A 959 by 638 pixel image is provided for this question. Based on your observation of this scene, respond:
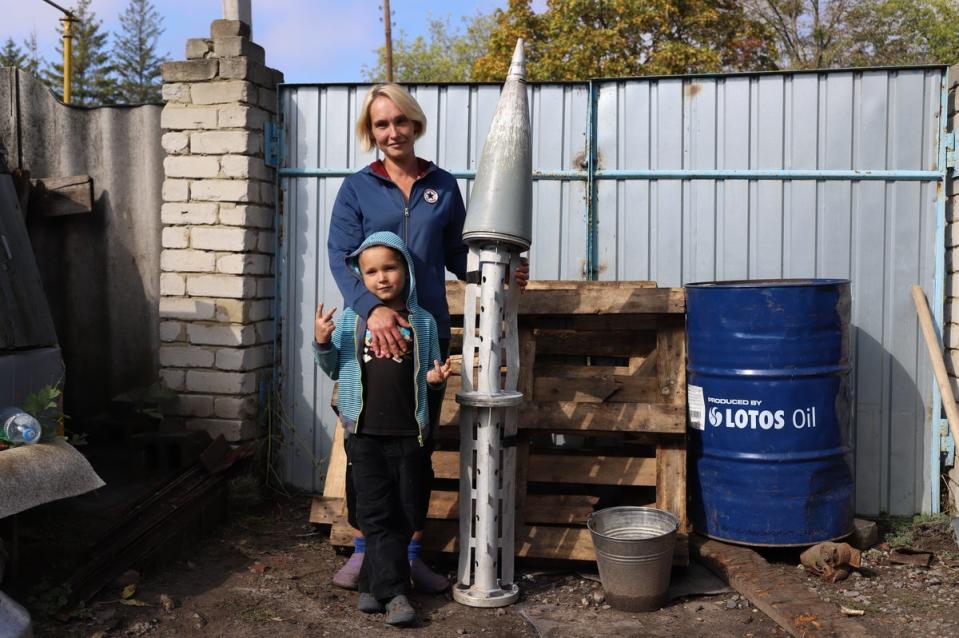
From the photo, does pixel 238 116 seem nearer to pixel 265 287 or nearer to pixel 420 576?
pixel 265 287

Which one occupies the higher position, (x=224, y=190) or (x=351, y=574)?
(x=224, y=190)

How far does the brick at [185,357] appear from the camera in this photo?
4.74 m

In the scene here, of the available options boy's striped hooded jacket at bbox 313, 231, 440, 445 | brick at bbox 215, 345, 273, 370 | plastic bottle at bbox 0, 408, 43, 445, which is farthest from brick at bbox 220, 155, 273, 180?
plastic bottle at bbox 0, 408, 43, 445

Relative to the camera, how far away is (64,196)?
192 inches

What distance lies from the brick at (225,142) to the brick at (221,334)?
93 cm

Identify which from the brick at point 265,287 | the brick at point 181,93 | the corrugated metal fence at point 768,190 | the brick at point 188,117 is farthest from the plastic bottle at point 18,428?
the corrugated metal fence at point 768,190

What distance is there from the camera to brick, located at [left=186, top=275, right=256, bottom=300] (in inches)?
185

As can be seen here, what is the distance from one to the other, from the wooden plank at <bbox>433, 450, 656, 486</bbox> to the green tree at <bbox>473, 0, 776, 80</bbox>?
14213mm

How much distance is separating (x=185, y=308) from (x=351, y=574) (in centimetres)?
192

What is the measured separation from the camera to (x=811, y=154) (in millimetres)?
4480

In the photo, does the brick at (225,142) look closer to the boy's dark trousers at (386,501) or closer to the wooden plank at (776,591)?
the boy's dark trousers at (386,501)

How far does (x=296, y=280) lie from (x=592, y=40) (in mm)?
14470

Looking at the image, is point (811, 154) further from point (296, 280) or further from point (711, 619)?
point (296, 280)

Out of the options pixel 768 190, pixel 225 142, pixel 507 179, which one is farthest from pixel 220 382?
pixel 768 190
